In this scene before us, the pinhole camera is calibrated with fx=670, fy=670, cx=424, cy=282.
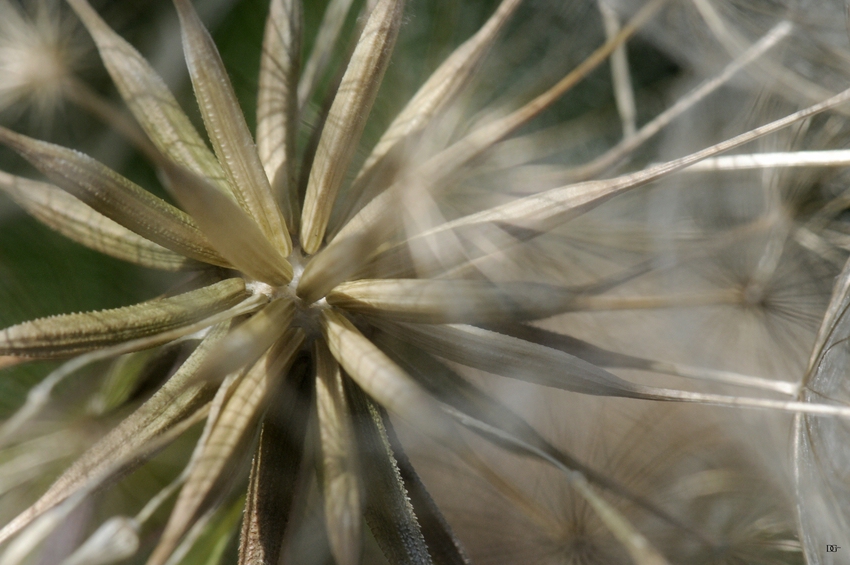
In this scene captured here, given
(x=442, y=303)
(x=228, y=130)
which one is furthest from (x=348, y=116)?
(x=442, y=303)

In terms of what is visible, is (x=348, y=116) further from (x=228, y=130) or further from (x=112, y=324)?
(x=112, y=324)

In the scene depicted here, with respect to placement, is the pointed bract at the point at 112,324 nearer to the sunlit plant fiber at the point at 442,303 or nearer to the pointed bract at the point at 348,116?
the sunlit plant fiber at the point at 442,303

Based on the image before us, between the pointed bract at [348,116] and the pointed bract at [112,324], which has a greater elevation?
the pointed bract at [348,116]

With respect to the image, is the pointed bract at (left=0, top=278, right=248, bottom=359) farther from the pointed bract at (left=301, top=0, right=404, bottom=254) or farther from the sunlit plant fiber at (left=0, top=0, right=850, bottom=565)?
the pointed bract at (left=301, top=0, right=404, bottom=254)

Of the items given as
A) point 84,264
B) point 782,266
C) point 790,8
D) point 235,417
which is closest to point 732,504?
point 782,266

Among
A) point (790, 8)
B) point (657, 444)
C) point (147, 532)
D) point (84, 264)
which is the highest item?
point (790, 8)

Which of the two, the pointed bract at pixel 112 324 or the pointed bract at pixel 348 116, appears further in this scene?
the pointed bract at pixel 348 116

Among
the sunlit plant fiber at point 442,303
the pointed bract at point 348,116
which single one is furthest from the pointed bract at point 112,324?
the pointed bract at point 348,116

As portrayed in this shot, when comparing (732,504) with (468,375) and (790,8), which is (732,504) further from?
(790,8)
